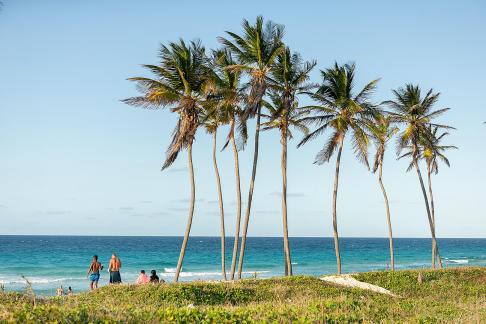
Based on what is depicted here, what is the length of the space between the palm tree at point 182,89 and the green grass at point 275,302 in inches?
337

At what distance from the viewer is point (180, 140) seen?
28.5 m

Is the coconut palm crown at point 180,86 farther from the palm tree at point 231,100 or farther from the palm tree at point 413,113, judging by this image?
the palm tree at point 413,113

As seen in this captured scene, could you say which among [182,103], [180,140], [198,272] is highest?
[182,103]

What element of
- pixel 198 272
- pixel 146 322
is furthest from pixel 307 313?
pixel 198 272

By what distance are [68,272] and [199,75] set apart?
50101 mm

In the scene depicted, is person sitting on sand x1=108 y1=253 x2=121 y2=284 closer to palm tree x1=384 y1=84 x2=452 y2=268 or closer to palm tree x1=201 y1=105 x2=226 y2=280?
palm tree x1=201 y1=105 x2=226 y2=280

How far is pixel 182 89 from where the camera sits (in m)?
30.0

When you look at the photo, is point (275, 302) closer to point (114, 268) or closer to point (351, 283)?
point (351, 283)

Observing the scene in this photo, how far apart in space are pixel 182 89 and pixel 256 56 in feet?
16.6

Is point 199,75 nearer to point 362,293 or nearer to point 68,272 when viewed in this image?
point 362,293

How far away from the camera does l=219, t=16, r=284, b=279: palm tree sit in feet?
102

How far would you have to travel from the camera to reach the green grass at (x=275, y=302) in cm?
1145

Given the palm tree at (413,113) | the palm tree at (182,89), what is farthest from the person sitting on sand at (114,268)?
the palm tree at (413,113)

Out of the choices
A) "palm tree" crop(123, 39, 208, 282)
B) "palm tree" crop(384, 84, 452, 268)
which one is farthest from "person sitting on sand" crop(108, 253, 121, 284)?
"palm tree" crop(384, 84, 452, 268)
